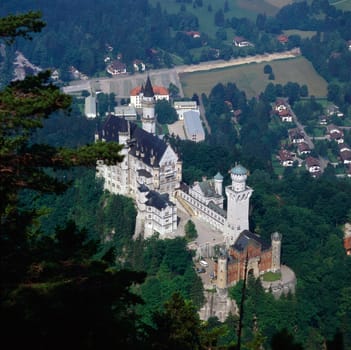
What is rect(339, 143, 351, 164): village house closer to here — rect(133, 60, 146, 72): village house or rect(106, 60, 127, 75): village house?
rect(106, 60, 127, 75): village house

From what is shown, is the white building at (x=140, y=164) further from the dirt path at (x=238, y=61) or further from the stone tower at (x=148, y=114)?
the dirt path at (x=238, y=61)

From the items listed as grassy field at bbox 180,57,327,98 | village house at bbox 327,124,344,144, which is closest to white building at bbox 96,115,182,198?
village house at bbox 327,124,344,144

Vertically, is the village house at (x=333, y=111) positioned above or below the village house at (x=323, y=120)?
above

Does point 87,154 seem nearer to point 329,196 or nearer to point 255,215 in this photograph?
point 255,215


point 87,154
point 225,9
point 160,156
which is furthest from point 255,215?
point 225,9

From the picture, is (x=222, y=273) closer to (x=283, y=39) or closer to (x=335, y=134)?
(x=335, y=134)

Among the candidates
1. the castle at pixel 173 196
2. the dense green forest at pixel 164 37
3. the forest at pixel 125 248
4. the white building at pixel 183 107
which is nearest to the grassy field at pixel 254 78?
the dense green forest at pixel 164 37
